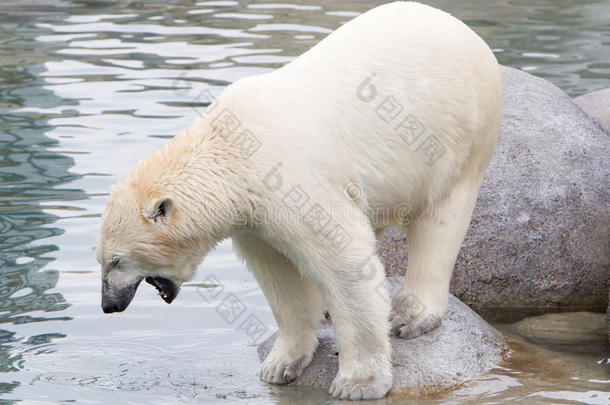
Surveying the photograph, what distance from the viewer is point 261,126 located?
17.0 ft

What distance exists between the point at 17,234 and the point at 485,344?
Answer: 13.5ft

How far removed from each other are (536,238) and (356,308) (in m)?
2.22

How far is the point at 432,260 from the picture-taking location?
19.7 feet

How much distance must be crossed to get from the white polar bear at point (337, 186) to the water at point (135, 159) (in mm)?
565

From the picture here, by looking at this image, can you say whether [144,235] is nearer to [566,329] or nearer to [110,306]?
[110,306]

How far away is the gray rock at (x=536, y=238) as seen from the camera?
719cm

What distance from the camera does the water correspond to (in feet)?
20.0

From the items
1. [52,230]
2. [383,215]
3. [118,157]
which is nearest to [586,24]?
[118,157]

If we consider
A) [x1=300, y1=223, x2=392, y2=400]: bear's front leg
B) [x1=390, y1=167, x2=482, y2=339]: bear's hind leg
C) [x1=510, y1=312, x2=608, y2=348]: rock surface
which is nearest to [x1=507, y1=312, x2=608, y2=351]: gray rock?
[x1=510, y1=312, x2=608, y2=348]: rock surface

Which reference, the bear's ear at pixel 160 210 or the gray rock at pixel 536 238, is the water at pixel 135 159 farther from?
the bear's ear at pixel 160 210

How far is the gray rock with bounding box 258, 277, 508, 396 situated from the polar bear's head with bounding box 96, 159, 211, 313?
1208 mm

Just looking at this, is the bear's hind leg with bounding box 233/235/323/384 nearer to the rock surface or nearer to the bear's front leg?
the bear's front leg

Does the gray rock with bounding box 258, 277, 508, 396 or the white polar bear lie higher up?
the white polar bear

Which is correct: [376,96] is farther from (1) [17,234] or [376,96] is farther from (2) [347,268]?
(1) [17,234]
